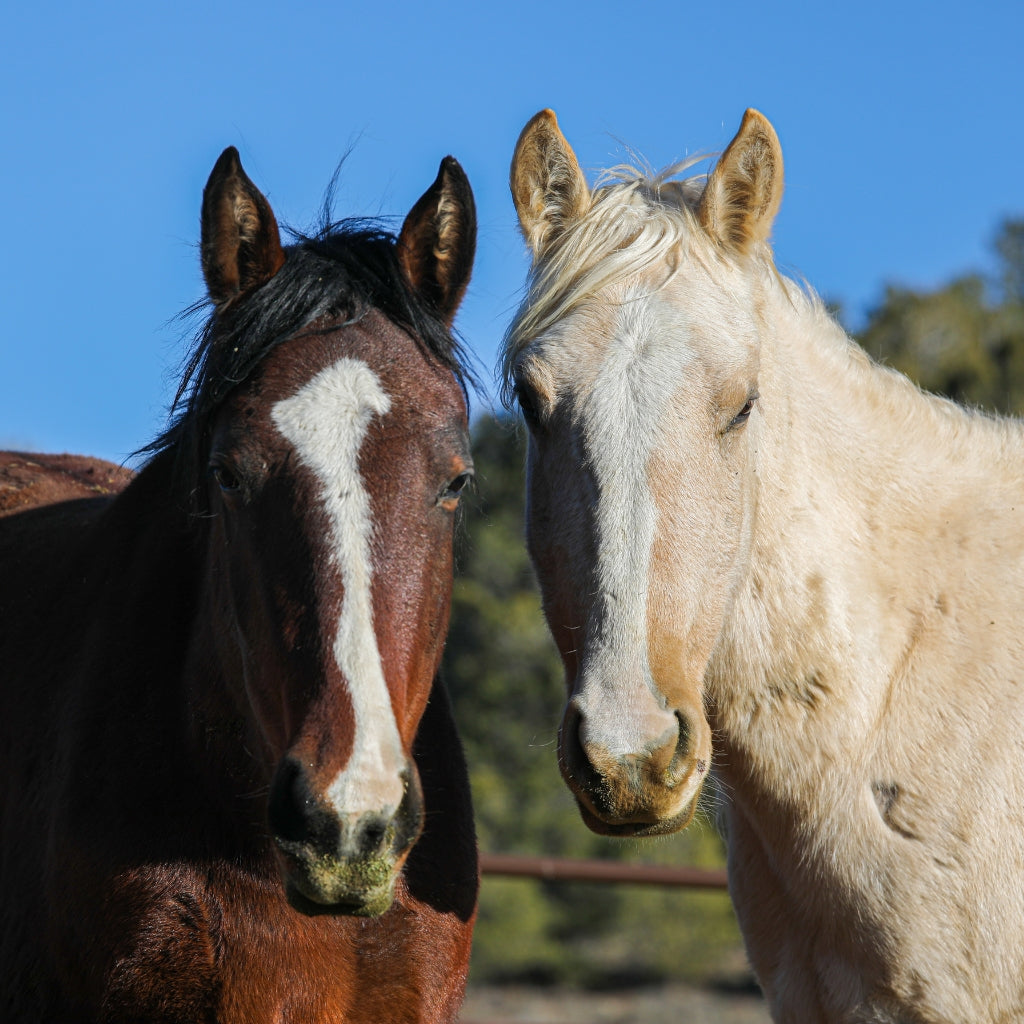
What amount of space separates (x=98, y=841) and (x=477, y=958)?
12.8 meters

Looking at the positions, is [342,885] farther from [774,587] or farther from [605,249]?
[605,249]

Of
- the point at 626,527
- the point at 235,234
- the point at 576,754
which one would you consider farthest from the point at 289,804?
the point at 235,234

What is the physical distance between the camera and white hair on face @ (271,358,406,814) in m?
2.16

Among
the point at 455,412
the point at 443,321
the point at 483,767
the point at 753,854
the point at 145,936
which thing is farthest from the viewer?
the point at 483,767

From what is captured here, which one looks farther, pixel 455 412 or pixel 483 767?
pixel 483 767

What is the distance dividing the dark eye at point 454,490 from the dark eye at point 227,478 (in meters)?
0.46

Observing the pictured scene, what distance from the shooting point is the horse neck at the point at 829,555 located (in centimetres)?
308

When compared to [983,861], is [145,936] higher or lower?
lower

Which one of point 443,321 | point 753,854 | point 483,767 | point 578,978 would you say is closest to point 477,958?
point 578,978

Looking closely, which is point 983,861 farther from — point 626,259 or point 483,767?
point 483,767

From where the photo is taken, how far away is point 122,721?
2.80 m

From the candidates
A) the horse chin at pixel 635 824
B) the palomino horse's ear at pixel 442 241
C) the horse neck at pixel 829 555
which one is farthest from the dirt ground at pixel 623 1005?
the palomino horse's ear at pixel 442 241

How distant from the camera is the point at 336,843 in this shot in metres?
2.15

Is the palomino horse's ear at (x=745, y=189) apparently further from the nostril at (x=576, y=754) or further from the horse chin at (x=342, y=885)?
the horse chin at (x=342, y=885)
